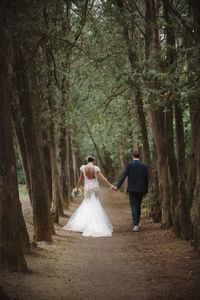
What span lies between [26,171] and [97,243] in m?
2.65

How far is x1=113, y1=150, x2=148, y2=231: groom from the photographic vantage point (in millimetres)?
16577

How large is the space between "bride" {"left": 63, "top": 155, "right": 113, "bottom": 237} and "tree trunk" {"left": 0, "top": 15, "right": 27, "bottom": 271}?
690 centimetres

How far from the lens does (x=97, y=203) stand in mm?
18141

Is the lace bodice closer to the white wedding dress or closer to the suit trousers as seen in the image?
the white wedding dress

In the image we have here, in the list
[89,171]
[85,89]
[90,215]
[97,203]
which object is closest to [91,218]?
[90,215]

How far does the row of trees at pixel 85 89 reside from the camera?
962 cm

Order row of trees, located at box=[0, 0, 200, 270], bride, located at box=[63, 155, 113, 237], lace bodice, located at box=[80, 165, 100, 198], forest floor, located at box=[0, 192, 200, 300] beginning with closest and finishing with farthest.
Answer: forest floor, located at box=[0, 192, 200, 300]
row of trees, located at box=[0, 0, 200, 270]
bride, located at box=[63, 155, 113, 237]
lace bodice, located at box=[80, 165, 100, 198]

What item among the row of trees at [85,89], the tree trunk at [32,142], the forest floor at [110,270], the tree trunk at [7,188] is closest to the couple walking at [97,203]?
the row of trees at [85,89]

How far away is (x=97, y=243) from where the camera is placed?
48.0 feet

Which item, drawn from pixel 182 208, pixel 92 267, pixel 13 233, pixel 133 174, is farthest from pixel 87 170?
pixel 13 233

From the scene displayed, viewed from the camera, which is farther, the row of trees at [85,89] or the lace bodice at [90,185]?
the lace bodice at [90,185]

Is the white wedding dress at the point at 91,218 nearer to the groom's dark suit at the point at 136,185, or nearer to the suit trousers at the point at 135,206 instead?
the suit trousers at the point at 135,206

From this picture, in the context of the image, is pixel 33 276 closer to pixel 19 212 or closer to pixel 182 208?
pixel 19 212

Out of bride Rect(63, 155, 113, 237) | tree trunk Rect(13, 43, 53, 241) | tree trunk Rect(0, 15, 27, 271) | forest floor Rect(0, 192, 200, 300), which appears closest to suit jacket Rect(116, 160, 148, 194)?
bride Rect(63, 155, 113, 237)
